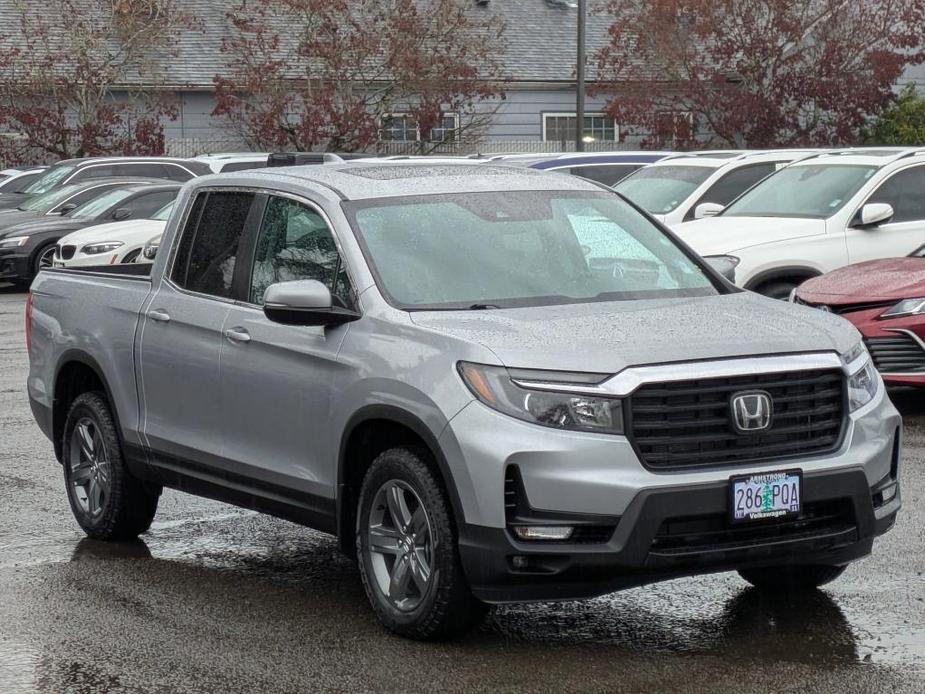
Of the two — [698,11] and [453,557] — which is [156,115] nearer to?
[698,11]

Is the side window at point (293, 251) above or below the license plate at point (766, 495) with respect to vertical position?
above

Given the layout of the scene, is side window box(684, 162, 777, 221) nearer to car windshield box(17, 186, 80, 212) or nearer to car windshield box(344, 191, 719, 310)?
car windshield box(344, 191, 719, 310)

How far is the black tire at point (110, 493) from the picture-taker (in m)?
8.09

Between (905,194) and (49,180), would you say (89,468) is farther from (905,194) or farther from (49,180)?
(49,180)

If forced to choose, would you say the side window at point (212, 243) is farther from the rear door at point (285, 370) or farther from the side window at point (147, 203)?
the side window at point (147, 203)

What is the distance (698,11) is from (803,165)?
78.3ft

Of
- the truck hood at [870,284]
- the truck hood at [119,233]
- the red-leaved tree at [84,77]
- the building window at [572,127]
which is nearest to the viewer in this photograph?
the truck hood at [870,284]

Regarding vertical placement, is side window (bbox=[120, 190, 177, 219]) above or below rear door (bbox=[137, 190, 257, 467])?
below

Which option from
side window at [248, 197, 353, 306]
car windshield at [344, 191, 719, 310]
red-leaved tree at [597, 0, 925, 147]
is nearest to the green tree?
red-leaved tree at [597, 0, 925, 147]

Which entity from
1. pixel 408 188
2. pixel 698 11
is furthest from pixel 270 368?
pixel 698 11

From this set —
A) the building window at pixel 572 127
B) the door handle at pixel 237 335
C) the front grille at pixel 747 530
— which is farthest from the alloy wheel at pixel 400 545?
the building window at pixel 572 127

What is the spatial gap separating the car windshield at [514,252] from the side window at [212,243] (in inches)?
29.4

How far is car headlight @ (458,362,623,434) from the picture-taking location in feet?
18.9

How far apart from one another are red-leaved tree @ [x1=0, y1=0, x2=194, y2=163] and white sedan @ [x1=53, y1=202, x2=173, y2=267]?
57.0 ft
